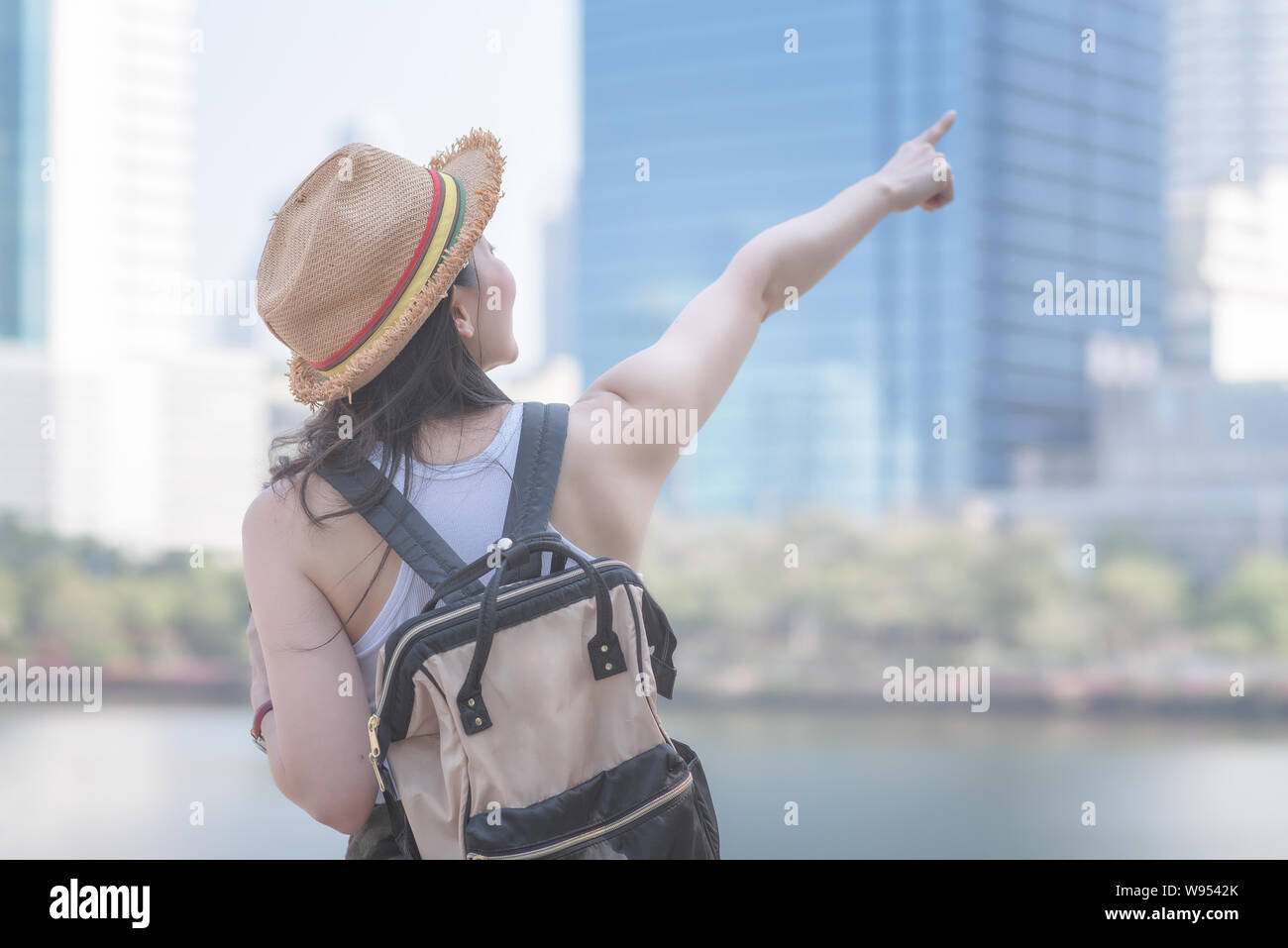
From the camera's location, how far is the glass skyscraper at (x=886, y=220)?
36531 millimetres

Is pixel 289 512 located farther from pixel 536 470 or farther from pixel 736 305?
pixel 736 305

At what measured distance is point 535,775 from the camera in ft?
2.84

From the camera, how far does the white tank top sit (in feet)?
3.06

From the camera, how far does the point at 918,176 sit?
1.26 meters

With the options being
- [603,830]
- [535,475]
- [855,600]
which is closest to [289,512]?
[535,475]

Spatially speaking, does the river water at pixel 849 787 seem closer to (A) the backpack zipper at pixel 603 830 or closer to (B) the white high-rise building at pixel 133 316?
(B) the white high-rise building at pixel 133 316

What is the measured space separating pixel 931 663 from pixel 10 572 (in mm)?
21410

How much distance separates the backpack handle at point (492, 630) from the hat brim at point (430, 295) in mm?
211

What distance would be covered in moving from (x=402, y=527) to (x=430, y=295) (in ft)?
0.63

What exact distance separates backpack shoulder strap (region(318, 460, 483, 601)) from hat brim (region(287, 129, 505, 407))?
0.09m

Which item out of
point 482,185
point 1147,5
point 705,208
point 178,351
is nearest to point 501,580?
point 482,185

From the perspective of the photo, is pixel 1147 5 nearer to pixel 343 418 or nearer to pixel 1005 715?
pixel 1005 715

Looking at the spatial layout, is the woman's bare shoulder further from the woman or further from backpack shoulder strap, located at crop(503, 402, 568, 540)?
backpack shoulder strap, located at crop(503, 402, 568, 540)

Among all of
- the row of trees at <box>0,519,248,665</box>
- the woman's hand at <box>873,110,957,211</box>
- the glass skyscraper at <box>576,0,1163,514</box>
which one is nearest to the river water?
the row of trees at <box>0,519,248,665</box>
